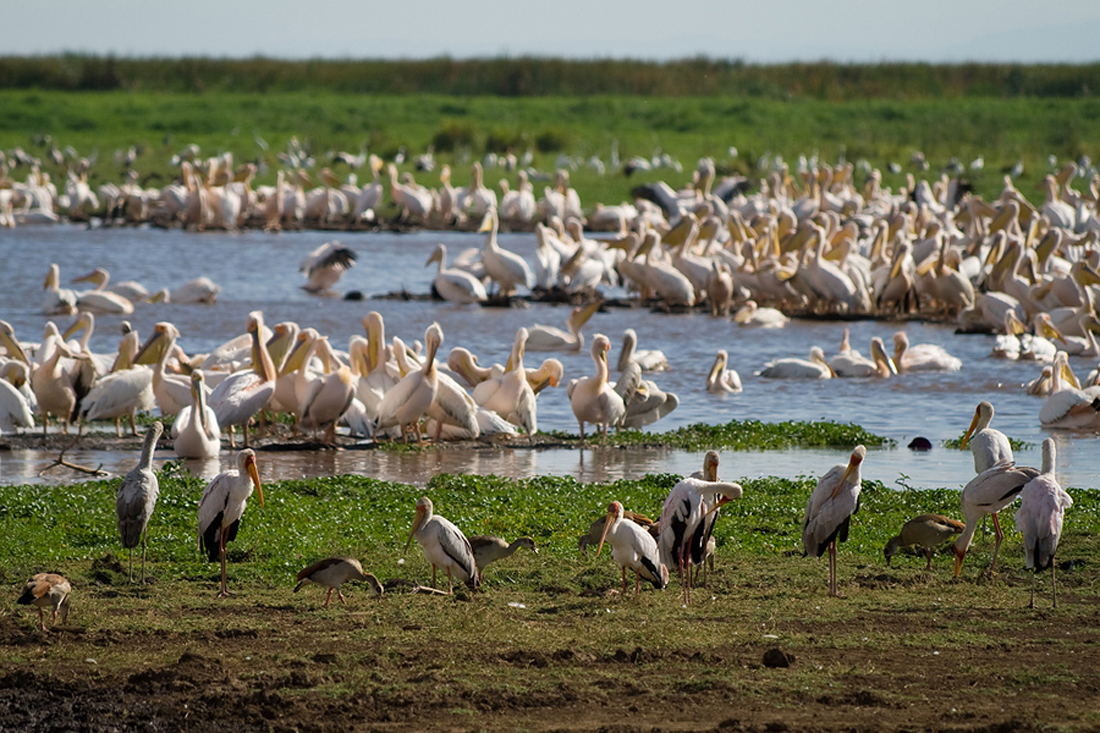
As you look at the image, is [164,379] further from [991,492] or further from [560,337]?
[991,492]

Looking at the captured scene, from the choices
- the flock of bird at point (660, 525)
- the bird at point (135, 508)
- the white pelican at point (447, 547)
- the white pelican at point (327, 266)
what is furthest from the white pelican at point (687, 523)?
the white pelican at point (327, 266)

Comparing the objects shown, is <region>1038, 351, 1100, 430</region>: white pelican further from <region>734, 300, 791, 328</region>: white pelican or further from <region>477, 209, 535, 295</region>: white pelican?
<region>477, 209, 535, 295</region>: white pelican

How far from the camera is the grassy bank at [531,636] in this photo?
4598 mm

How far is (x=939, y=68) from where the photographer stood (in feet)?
192

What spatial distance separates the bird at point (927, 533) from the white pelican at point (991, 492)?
0.45 ft

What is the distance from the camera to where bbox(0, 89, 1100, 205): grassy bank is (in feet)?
144

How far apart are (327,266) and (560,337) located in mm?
6434

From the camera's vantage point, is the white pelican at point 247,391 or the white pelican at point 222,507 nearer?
the white pelican at point 222,507

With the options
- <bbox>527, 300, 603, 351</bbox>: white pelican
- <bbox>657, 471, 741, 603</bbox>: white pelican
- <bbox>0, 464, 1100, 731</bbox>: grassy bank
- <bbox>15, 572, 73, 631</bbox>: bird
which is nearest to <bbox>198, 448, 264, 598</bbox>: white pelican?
<bbox>0, 464, 1100, 731</bbox>: grassy bank

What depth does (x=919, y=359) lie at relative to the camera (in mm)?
15055

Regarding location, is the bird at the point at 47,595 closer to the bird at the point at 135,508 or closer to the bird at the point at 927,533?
the bird at the point at 135,508

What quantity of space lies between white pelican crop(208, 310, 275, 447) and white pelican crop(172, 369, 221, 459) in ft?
0.94

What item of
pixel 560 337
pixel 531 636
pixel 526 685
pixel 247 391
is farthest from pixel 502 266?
pixel 526 685

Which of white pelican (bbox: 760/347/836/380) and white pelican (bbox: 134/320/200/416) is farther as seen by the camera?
white pelican (bbox: 760/347/836/380)
